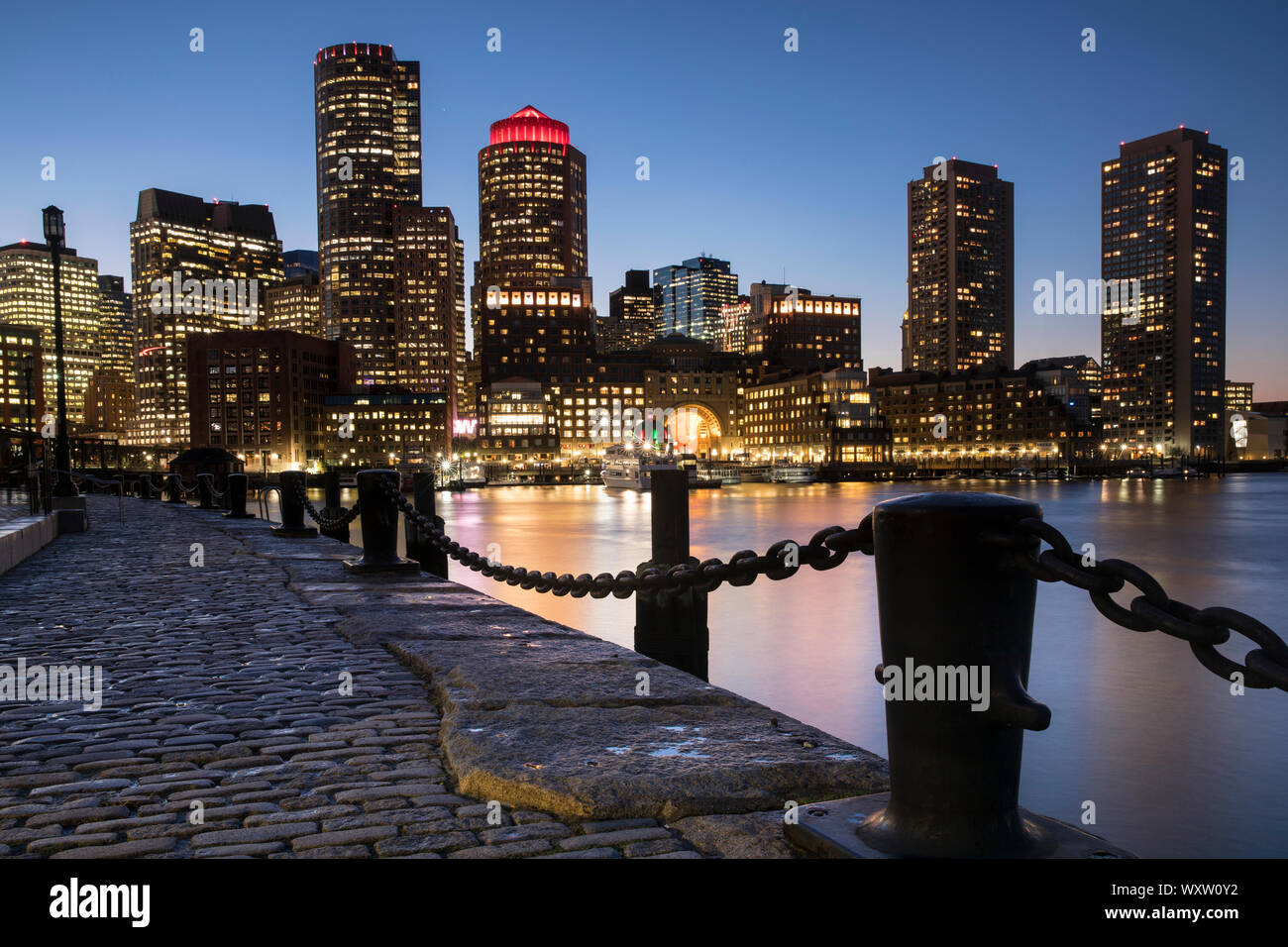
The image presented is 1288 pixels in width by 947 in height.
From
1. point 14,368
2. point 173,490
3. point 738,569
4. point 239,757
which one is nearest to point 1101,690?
point 738,569

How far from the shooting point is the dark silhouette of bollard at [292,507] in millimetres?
19188

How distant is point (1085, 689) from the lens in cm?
1431

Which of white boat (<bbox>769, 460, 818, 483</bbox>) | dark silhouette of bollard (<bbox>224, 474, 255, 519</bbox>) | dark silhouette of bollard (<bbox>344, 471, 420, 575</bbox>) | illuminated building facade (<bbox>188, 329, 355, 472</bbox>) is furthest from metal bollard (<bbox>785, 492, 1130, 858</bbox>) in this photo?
illuminated building facade (<bbox>188, 329, 355, 472</bbox>)

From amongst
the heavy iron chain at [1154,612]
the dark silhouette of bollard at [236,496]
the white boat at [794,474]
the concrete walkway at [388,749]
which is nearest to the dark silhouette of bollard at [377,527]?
the concrete walkway at [388,749]

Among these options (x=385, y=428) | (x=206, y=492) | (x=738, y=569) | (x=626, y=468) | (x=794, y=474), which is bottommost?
(x=794, y=474)

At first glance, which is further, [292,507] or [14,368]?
[14,368]

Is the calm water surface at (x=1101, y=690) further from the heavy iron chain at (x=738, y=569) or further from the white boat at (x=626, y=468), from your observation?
the white boat at (x=626, y=468)

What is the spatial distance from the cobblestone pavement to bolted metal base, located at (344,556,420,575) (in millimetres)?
2960

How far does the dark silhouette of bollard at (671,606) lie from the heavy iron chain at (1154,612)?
546 centimetres

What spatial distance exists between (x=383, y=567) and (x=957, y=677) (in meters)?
10.3

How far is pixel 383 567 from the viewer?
12.1 metres

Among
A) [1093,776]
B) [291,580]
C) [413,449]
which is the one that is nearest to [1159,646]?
[1093,776]

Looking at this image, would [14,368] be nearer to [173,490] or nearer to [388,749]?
[173,490]
